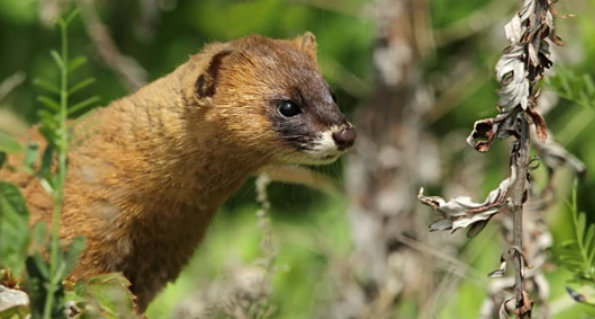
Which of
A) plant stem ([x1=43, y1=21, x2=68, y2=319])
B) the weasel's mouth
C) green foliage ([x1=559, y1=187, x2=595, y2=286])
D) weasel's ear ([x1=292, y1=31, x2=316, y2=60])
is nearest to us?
plant stem ([x1=43, y1=21, x2=68, y2=319])

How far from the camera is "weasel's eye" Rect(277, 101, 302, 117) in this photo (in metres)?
2.70

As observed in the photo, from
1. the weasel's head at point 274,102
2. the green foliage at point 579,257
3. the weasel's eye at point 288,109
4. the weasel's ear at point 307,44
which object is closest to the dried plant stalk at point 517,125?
the green foliage at point 579,257

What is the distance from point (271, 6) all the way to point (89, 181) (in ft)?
9.37

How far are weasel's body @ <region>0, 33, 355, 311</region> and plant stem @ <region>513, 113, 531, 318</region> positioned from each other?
2.48ft

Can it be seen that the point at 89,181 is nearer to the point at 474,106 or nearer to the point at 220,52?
the point at 220,52

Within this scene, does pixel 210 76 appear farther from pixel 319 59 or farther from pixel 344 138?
pixel 319 59

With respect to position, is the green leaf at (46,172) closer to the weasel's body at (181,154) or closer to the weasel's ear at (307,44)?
the weasel's body at (181,154)

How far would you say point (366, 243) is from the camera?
4488 millimetres

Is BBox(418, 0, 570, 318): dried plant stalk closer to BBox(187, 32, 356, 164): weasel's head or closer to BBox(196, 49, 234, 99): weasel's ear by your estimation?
BBox(187, 32, 356, 164): weasel's head

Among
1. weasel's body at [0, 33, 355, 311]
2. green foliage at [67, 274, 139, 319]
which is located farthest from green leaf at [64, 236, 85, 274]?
weasel's body at [0, 33, 355, 311]

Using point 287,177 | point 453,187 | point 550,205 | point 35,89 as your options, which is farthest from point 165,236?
point 35,89

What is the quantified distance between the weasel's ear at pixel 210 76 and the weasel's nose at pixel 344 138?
0.44 meters

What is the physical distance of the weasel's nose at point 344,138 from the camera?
2.58 meters

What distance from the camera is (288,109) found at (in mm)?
2709
